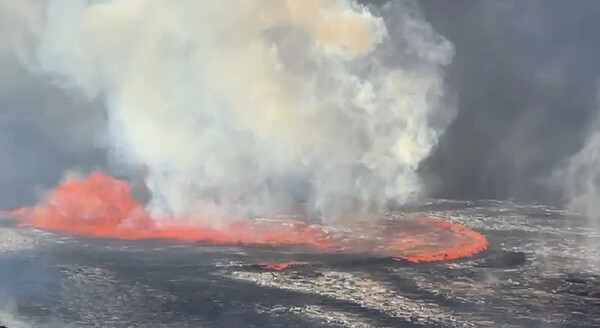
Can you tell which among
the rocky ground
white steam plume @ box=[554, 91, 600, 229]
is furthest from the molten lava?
white steam plume @ box=[554, 91, 600, 229]

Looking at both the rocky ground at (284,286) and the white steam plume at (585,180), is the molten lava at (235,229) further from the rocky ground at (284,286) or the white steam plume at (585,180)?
the white steam plume at (585,180)

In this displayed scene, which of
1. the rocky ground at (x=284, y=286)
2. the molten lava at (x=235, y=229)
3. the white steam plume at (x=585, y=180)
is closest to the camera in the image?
the rocky ground at (x=284, y=286)

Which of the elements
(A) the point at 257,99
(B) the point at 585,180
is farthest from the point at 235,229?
(B) the point at 585,180

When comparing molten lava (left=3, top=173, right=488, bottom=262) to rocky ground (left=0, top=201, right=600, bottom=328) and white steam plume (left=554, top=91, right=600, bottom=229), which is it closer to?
rocky ground (left=0, top=201, right=600, bottom=328)

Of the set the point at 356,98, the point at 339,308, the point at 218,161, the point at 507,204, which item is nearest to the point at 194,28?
the point at 218,161

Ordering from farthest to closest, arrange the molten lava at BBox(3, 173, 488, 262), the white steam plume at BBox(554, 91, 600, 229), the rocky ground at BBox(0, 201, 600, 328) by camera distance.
Answer: the white steam plume at BBox(554, 91, 600, 229), the molten lava at BBox(3, 173, 488, 262), the rocky ground at BBox(0, 201, 600, 328)

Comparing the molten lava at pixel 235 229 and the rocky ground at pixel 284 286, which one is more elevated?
the molten lava at pixel 235 229

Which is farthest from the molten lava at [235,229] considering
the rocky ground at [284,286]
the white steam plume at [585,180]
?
the white steam plume at [585,180]

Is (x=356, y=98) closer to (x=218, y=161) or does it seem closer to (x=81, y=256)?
(x=218, y=161)

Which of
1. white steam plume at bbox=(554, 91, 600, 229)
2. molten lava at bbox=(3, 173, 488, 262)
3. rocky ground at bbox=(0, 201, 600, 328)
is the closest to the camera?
rocky ground at bbox=(0, 201, 600, 328)
